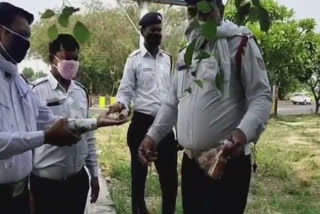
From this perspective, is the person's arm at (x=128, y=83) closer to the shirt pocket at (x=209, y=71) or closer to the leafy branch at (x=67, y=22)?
the shirt pocket at (x=209, y=71)

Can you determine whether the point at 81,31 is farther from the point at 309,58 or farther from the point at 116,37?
the point at 116,37

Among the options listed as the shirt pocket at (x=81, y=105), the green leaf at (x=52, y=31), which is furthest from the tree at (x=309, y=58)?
the green leaf at (x=52, y=31)

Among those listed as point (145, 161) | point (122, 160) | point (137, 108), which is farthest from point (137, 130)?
point (122, 160)

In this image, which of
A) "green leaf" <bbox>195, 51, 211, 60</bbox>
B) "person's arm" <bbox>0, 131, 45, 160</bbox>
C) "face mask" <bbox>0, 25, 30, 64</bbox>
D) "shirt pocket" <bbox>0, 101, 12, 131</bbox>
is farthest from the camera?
"face mask" <bbox>0, 25, 30, 64</bbox>

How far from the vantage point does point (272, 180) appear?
24.0 feet

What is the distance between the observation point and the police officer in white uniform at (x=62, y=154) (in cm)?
314

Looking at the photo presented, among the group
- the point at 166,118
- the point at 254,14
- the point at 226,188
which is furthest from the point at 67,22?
the point at 166,118

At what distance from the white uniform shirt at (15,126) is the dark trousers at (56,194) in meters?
0.70

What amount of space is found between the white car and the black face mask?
4434 centimetres

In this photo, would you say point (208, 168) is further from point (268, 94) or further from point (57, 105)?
point (57, 105)

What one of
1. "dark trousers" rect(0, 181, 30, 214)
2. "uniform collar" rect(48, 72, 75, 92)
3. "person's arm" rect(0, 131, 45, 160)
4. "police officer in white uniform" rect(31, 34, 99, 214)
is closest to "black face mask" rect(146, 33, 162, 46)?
"police officer in white uniform" rect(31, 34, 99, 214)

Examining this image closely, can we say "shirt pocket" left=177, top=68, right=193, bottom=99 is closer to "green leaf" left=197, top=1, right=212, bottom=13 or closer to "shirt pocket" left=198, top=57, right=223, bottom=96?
"shirt pocket" left=198, top=57, right=223, bottom=96

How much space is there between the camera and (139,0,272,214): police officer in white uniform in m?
2.46

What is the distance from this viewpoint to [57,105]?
124 inches
